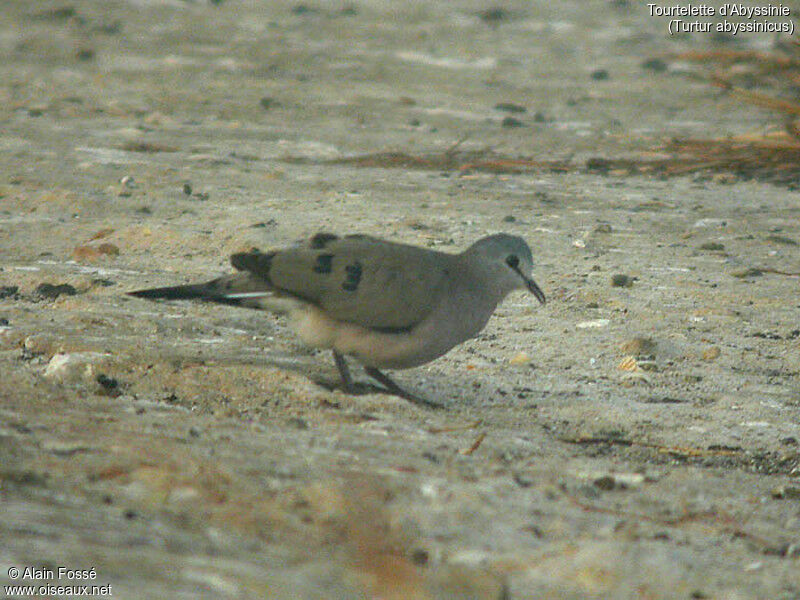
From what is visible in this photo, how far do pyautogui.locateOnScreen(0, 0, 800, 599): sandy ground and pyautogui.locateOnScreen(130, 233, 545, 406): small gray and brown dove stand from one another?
18cm

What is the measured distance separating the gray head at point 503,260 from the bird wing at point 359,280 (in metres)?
0.18

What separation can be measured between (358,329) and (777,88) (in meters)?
7.02

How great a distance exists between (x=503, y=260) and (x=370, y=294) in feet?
1.72

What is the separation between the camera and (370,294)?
4457mm

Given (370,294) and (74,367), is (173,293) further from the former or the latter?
(370,294)

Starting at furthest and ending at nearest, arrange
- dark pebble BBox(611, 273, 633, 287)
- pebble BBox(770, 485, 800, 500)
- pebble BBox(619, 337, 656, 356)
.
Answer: dark pebble BBox(611, 273, 633, 287)
pebble BBox(619, 337, 656, 356)
pebble BBox(770, 485, 800, 500)

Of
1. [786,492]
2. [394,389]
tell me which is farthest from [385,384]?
[786,492]

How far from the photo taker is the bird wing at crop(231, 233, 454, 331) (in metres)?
4.45

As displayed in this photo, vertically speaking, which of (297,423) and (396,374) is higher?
(297,423)

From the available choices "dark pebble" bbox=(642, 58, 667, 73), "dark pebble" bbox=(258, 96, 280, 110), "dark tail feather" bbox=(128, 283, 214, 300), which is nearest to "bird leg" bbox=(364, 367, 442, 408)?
"dark tail feather" bbox=(128, 283, 214, 300)

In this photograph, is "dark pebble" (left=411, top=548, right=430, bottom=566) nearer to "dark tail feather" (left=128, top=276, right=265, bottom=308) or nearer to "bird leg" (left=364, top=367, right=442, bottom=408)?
"bird leg" (left=364, top=367, right=442, bottom=408)

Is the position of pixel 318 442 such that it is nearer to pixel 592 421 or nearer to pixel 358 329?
pixel 358 329

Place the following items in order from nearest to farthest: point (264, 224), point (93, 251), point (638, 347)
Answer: point (638, 347) < point (93, 251) < point (264, 224)

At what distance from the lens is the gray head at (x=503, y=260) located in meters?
4.64
